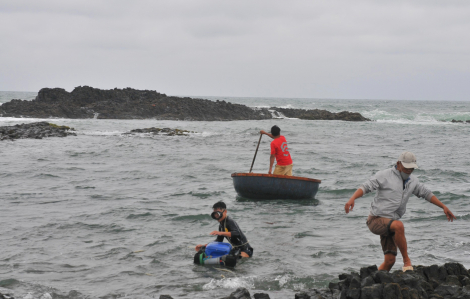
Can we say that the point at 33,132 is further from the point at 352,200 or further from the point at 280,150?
the point at 352,200

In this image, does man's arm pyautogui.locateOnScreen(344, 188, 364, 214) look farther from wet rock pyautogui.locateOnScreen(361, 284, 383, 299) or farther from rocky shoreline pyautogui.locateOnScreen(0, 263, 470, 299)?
wet rock pyautogui.locateOnScreen(361, 284, 383, 299)

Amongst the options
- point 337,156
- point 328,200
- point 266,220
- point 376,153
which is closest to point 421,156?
point 376,153

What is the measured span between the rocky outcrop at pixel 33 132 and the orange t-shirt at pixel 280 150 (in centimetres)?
2037

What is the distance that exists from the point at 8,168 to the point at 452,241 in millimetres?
15302

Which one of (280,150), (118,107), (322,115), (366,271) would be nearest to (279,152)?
(280,150)

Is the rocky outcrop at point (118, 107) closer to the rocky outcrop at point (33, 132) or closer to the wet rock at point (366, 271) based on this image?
the rocky outcrop at point (33, 132)

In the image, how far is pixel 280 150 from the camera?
38.8ft

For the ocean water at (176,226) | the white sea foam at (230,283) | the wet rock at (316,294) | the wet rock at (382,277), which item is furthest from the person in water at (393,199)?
the white sea foam at (230,283)

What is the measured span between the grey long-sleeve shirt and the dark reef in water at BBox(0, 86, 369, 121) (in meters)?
44.8

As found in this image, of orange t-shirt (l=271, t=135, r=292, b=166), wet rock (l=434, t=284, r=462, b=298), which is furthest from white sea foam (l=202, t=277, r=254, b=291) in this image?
orange t-shirt (l=271, t=135, r=292, b=166)

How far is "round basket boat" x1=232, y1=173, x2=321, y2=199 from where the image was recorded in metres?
11.7

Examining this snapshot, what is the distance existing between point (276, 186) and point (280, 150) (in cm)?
92

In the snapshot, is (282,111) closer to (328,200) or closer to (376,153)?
(376,153)

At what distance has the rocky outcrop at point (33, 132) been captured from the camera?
27678 mm
